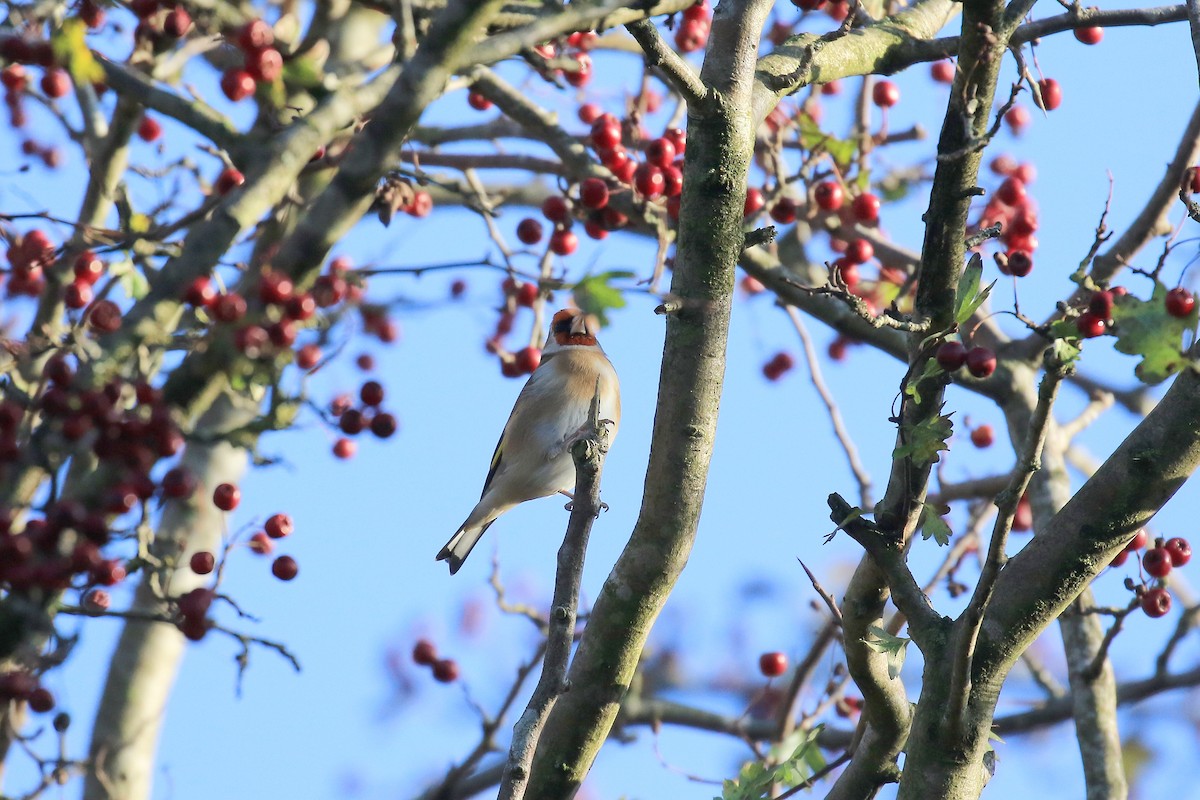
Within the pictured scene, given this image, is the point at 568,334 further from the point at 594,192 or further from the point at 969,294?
the point at 969,294

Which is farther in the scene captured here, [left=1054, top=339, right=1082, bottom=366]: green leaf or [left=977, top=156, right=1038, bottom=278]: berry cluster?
[left=977, top=156, right=1038, bottom=278]: berry cluster

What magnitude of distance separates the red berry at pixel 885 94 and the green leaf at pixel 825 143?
81 cm

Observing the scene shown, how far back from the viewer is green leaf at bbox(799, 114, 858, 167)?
5.09m

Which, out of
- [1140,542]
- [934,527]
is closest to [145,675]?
[934,527]

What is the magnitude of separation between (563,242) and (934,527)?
3038 millimetres

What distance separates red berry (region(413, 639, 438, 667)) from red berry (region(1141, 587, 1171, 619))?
3.33m

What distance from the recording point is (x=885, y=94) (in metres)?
5.95

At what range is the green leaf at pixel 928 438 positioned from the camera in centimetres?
284

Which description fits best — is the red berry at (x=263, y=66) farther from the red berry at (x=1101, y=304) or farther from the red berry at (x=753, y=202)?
the red berry at (x=1101, y=304)

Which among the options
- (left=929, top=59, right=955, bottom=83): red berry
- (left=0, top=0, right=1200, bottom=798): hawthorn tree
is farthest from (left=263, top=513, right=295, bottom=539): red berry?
(left=929, top=59, right=955, bottom=83): red berry

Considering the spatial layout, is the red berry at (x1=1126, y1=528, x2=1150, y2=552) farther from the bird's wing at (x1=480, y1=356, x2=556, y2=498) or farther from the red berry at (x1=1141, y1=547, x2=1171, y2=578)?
the bird's wing at (x1=480, y1=356, x2=556, y2=498)

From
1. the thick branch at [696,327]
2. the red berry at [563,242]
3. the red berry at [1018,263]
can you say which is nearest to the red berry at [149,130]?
the red berry at [563,242]

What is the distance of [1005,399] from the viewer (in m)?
5.21

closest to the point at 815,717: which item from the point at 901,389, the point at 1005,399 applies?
the point at 1005,399
